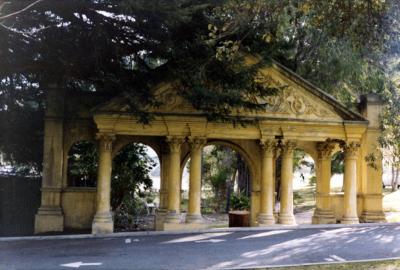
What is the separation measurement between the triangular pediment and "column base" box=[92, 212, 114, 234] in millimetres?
4219

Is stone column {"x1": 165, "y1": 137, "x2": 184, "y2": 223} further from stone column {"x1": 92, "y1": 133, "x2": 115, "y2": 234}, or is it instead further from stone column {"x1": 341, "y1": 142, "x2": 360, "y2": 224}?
stone column {"x1": 341, "y1": 142, "x2": 360, "y2": 224}

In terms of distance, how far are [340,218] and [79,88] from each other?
478 inches

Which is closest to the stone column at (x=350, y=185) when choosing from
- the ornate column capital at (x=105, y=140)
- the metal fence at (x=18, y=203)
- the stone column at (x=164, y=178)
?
the stone column at (x=164, y=178)

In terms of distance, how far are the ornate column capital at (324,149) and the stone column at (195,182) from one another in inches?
233

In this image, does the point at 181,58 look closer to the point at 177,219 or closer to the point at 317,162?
the point at 177,219

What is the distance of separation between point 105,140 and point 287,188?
7286mm

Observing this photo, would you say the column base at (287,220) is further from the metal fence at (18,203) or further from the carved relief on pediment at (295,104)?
the metal fence at (18,203)

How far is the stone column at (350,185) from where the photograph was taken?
18500mm

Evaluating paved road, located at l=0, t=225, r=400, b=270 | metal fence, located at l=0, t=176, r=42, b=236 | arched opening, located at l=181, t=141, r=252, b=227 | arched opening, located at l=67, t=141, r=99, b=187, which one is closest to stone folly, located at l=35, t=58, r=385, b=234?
metal fence, located at l=0, t=176, r=42, b=236

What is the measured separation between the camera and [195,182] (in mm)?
17203

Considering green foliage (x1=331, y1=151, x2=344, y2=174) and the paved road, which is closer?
the paved road

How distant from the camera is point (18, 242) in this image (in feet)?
46.2

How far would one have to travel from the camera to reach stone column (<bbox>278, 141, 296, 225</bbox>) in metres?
18.0

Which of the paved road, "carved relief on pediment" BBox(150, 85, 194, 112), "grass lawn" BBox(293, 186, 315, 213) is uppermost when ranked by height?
"carved relief on pediment" BBox(150, 85, 194, 112)
